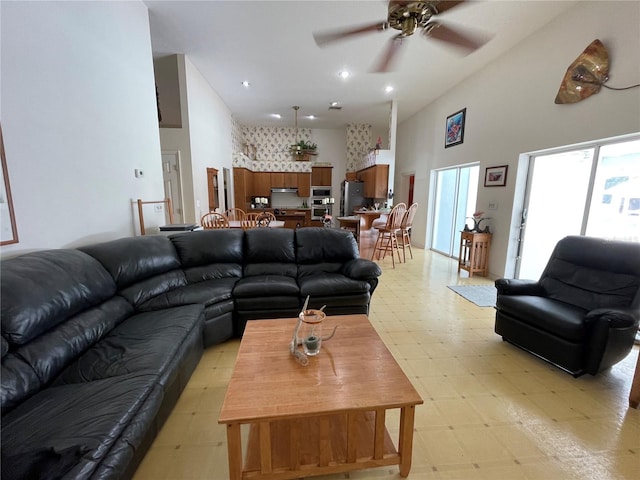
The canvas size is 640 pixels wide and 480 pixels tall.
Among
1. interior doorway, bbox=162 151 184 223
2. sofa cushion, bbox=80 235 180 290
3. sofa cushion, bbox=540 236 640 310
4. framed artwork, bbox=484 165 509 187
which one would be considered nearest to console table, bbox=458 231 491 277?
framed artwork, bbox=484 165 509 187

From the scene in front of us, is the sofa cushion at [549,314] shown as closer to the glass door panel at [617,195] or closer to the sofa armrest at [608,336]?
the sofa armrest at [608,336]

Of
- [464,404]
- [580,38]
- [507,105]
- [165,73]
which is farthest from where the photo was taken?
[165,73]

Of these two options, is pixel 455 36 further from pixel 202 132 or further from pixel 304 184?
pixel 304 184

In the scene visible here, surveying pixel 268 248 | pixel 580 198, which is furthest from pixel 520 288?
pixel 268 248

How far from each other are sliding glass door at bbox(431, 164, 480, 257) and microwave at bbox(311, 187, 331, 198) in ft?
11.4

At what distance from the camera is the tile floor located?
1.31 meters

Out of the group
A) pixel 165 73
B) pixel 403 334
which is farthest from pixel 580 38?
pixel 165 73

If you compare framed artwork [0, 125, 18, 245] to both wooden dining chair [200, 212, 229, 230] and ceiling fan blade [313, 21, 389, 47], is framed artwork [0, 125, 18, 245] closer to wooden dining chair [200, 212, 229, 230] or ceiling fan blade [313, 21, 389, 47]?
ceiling fan blade [313, 21, 389, 47]

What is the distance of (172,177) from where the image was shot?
4.45 metres

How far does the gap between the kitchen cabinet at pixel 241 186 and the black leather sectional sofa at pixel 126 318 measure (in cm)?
472

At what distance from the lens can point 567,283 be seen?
93.0 inches

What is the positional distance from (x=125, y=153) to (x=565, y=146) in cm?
505

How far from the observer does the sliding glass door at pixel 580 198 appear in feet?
8.60

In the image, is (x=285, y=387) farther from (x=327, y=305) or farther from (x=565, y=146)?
(x=565, y=146)
